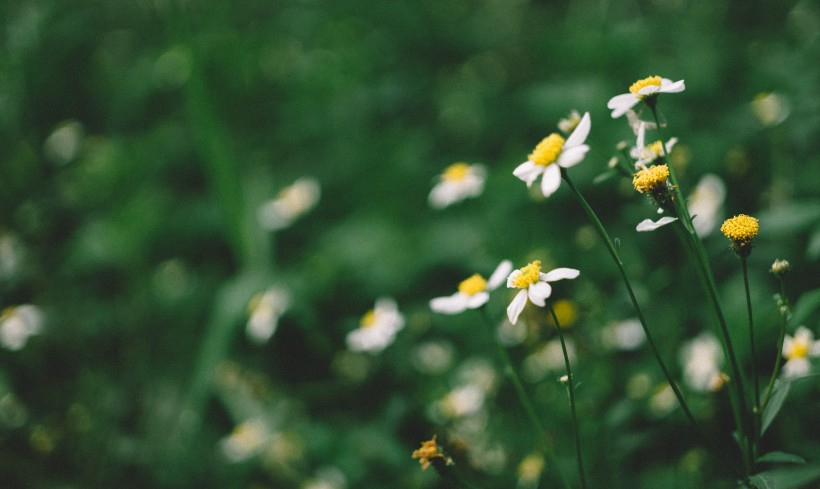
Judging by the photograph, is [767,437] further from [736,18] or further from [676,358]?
[736,18]

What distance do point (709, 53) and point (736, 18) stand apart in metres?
0.73

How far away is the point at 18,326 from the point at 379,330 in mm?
1204

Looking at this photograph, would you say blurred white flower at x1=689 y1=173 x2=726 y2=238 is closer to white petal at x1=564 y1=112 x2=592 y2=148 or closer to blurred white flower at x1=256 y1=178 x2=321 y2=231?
white petal at x1=564 y1=112 x2=592 y2=148

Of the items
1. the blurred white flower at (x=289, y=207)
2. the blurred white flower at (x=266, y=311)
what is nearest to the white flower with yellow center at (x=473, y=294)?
the blurred white flower at (x=266, y=311)

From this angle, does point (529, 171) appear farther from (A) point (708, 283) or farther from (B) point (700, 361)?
(B) point (700, 361)

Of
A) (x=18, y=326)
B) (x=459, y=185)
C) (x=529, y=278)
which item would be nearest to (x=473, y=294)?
(x=529, y=278)

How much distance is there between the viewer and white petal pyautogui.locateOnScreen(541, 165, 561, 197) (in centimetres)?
68

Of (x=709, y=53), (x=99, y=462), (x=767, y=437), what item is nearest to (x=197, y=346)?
(x=99, y=462)

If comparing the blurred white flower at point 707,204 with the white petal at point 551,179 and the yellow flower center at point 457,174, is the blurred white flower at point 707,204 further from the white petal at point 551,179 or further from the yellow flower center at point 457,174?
the white petal at point 551,179

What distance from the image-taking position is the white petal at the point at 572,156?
26.5 inches

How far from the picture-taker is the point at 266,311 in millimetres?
1680

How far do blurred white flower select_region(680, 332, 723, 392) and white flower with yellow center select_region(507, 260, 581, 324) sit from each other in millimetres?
585

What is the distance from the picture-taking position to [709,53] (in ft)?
6.54

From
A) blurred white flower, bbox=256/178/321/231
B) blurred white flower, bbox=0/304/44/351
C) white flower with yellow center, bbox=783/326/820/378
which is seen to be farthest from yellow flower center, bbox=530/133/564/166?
blurred white flower, bbox=0/304/44/351
